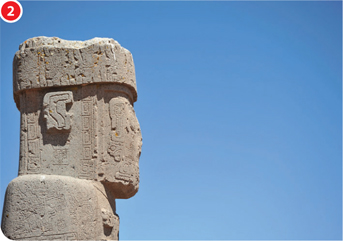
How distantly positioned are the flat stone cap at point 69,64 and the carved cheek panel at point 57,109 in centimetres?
18

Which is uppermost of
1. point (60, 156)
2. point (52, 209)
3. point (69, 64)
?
point (69, 64)

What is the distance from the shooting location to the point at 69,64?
11234 millimetres

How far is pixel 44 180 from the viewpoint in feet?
34.5

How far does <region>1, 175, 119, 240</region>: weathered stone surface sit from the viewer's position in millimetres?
10273

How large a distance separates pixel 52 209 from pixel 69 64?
2402mm

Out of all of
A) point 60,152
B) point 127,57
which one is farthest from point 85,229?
point 127,57

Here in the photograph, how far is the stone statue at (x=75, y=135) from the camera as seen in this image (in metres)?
10.5

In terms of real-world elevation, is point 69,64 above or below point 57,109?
above

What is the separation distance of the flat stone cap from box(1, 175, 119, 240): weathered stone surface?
1.63 m

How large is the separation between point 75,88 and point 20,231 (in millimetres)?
2434

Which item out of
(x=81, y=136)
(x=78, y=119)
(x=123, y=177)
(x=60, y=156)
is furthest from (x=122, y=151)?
(x=60, y=156)

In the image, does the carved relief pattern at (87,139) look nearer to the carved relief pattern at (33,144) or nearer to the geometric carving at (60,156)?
the geometric carving at (60,156)

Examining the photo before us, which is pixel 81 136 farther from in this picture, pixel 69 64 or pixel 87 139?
pixel 69 64

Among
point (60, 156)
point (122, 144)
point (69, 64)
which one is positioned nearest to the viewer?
point (60, 156)
